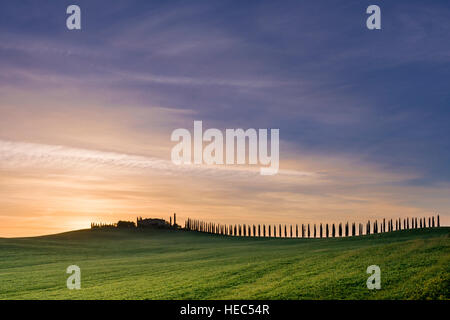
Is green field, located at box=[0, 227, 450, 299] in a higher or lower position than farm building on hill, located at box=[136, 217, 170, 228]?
higher

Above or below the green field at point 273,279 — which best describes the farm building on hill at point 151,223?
below

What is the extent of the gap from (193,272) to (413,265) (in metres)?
11.1

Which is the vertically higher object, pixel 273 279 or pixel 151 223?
pixel 273 279

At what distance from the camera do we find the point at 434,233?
1758 inches

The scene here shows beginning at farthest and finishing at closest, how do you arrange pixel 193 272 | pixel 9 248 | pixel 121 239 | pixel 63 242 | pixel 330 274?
pixel 121 239 < pixel 63 242 < pixel 9 248 < pixel 193 272 < pixel 330 274

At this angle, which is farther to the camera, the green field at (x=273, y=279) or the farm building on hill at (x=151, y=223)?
the farm building on hill at (x=151, y=223)

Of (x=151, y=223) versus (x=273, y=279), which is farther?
(x=151, y=223)

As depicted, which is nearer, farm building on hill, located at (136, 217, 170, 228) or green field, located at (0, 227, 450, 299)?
green field, located at (0, 227, 450, 299)
